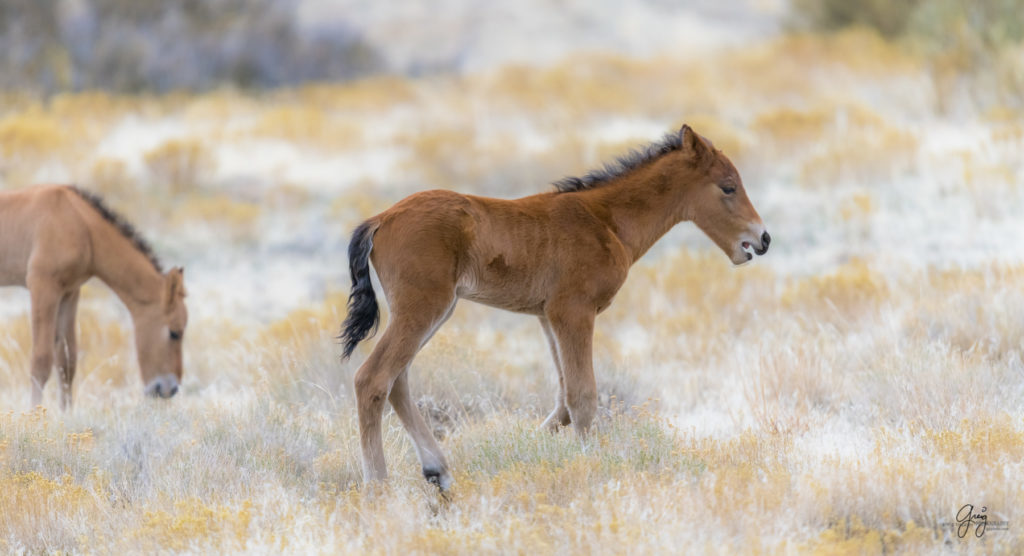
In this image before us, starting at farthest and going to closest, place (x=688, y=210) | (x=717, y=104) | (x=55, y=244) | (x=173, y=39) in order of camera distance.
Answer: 1. (x=173, y=39)
2. (x=717, y=104)
3. (x=55, y=244)
4. (x=688, y=210)

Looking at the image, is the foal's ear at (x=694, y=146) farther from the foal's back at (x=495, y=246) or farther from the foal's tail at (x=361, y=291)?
the foal's tail at (x=361, y=291)

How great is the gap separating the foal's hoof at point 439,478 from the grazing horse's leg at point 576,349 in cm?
73

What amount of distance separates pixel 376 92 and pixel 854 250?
49.8 feet

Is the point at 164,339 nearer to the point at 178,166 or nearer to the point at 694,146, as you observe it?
the point at 694,146

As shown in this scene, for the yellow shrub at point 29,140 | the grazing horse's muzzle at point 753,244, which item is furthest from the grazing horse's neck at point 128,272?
the yellow shrub at point 29,140

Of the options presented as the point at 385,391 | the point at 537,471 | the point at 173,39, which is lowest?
the point at 537,471

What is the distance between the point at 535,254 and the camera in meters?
5.21

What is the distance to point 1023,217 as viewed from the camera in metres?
10.9

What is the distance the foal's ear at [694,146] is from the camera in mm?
5668

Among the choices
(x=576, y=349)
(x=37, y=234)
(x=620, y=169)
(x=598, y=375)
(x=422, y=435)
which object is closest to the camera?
(x=422, y=435)

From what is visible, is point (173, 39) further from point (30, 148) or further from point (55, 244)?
point (55, 244)

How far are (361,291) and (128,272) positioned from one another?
3.79 metres


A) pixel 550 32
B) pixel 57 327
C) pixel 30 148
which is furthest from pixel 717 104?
pixel 550 32

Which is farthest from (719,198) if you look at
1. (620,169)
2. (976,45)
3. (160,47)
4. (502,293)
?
(160,47)
